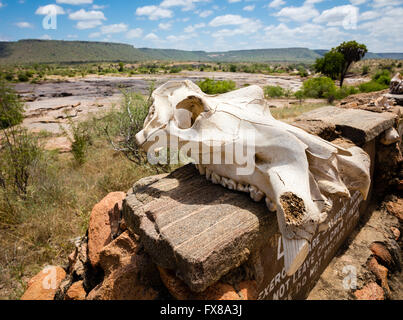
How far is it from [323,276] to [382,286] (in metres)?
0.73

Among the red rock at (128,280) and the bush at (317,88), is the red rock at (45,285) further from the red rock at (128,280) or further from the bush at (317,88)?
the bush at (317,88)

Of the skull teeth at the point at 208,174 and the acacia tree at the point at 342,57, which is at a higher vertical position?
the acacia tree at the point at 342,57

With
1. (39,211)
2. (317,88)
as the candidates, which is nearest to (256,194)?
(39,211)

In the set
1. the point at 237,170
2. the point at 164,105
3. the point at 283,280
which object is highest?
the point at 164,105

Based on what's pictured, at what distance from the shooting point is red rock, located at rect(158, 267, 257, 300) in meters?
1.63

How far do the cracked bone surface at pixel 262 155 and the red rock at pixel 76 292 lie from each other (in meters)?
1.50

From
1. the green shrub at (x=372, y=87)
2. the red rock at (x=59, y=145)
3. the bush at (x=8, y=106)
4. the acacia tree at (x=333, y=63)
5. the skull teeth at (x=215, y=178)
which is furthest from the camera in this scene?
the acacia tree at (x=333, y=63)

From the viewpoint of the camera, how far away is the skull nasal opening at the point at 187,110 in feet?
7.02

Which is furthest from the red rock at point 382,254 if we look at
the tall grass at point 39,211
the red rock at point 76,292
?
the tall grass at point 39,211

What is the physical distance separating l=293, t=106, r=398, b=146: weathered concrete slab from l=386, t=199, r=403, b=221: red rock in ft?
4.32

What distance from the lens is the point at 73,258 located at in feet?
9.09

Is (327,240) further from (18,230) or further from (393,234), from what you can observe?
(18,230)

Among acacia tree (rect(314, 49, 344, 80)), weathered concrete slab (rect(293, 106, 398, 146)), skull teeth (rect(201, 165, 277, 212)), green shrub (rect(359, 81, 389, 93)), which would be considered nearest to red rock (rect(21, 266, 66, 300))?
skull teeth (rect(201, 165, 277, 212))

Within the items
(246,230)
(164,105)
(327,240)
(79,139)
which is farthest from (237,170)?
(79,139)
